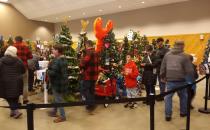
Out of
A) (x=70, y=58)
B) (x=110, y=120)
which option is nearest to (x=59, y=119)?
(x=110, y=120)

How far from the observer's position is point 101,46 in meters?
7.43

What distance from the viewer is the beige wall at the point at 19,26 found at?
2236 cm

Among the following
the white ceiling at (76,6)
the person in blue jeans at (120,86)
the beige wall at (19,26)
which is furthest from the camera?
the beige wall at (19,26)

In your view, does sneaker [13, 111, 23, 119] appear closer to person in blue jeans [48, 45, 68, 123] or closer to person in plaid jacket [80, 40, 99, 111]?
person in blue jeans [48, 45, 68, 123]

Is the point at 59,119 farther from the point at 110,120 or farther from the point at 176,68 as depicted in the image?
the point at 176,68

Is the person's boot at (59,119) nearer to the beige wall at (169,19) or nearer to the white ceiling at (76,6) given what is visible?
the white ceiling at (76,6)

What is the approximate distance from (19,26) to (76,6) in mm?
7673

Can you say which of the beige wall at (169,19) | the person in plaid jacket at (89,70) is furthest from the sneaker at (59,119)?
the beige wall at (169,19)

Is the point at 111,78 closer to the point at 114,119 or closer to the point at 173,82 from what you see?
the point at 114,119

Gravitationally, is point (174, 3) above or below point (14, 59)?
above

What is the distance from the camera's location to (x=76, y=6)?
18.4 meters

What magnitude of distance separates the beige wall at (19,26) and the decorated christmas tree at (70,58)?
54.8 ft

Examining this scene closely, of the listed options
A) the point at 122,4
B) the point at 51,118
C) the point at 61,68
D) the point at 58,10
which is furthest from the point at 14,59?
the point at 58,10

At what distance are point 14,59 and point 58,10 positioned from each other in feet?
50.2
